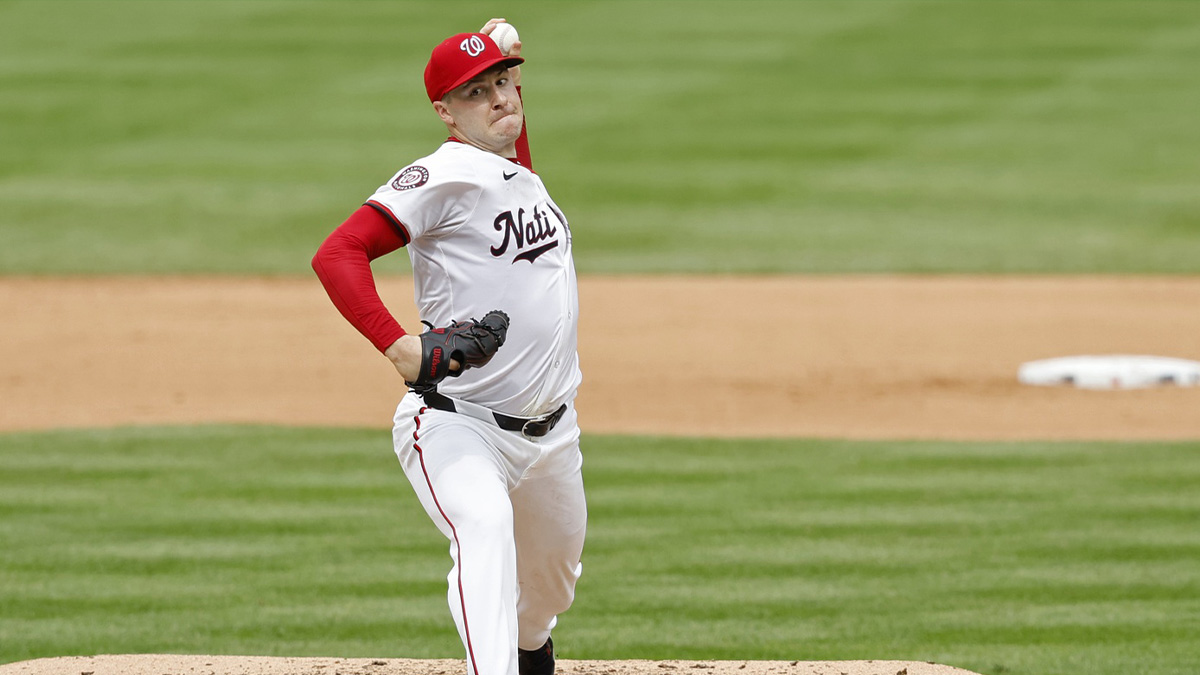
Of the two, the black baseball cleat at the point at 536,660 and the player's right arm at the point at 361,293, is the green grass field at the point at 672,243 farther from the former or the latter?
the player's right arm at the point at 361,293

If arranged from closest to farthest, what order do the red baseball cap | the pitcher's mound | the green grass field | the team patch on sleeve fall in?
1. the team patch on sleeve
2. the red baseball cap
3. the pitcher's mound
4. the green grass field

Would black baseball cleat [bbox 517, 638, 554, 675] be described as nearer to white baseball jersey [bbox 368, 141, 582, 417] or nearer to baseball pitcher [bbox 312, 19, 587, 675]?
baseball pitcher [bbox 312, 19, 587, 675]

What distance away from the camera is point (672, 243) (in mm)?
17422

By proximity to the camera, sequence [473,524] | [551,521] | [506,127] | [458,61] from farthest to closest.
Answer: [551,521]
[506,127]
[458,61]
[473,524]

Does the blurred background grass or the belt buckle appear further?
the blurred background grass

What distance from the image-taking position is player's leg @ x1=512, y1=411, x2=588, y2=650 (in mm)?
5004

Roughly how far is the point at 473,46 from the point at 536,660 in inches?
76.2

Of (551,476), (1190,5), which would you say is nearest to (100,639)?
(551,476)

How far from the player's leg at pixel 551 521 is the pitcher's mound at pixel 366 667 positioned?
2.00 ft

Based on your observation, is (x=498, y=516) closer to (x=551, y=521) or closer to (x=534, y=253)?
(x=551, y=521)

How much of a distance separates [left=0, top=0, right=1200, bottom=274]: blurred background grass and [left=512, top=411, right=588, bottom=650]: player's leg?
449 inches

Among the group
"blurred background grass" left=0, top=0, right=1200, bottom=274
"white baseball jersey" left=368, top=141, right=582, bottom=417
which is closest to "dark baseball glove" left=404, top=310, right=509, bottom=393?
"white baseball jersey" left=368, top=141, right=582, bottom=417

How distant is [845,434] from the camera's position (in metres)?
10.4

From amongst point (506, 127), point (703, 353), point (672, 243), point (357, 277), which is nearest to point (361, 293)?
point (357, 277)
